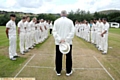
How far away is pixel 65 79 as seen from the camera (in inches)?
307

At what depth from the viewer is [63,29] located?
8.13 metres

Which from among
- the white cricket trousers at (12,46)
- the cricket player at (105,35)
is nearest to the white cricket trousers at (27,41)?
the white cricket trousers at (12,46)

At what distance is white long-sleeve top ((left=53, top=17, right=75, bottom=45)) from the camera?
26.5 feet

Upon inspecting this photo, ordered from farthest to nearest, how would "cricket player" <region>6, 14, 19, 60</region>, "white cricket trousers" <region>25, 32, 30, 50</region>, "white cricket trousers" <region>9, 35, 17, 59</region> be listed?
1. "white cricket trousers" <region>25, 32, 30, 50</region>
2. "white cricket trousers" <region>9, 35, 17, 59</region>
3. "cricket player" <region>6, 14, 19, 60</region>

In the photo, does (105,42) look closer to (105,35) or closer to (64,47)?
(105,35)

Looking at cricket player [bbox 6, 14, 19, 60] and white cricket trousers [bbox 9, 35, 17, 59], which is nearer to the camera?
cricket player [bbox 6, 14, 19, 60]

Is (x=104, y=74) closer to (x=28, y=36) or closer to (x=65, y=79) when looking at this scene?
(x=65, y=79)

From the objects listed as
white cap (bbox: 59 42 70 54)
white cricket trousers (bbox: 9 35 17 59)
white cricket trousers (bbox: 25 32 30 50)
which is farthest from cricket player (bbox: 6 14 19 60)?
white cap (bbox: 59 42 70 54)

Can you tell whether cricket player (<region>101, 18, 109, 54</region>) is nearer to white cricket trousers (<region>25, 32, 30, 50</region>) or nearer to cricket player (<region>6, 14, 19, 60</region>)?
white cricket trousers (<region>25, 32, 30, 50</region>)

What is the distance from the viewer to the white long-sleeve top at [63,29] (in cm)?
809

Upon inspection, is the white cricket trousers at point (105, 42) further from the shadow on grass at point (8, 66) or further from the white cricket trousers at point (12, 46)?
the white cricket trousers at point (12, 46)

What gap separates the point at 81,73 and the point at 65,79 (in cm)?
105

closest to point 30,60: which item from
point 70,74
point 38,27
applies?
point 70,74

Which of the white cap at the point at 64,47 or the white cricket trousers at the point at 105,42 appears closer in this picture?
the white cap at the point at 64,47
